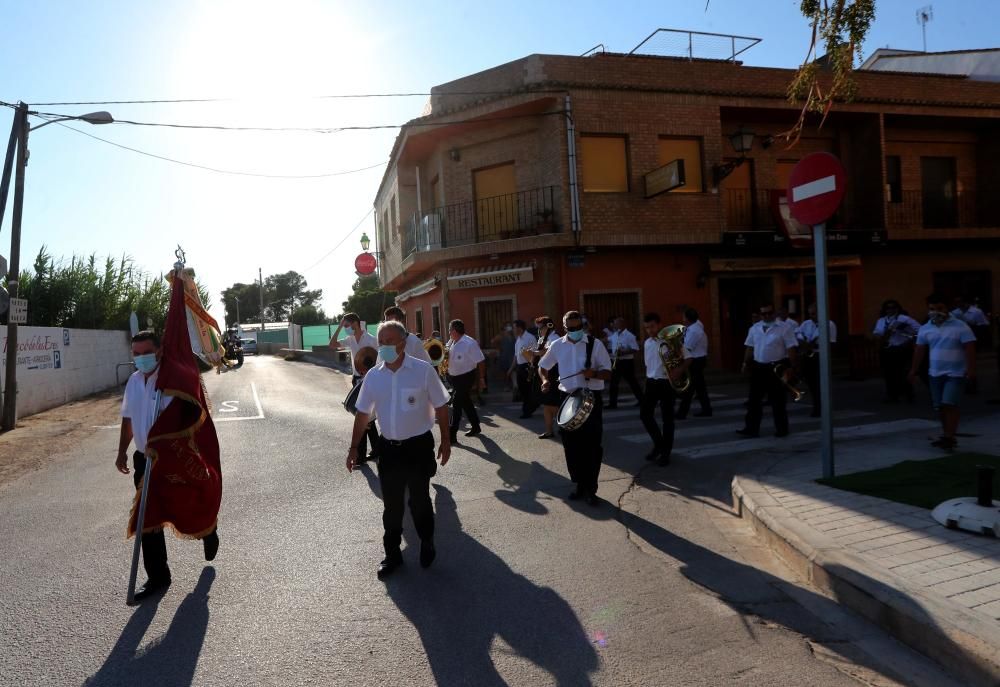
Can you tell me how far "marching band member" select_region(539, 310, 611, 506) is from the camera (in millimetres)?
6074

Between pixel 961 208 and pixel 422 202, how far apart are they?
16.3 metres

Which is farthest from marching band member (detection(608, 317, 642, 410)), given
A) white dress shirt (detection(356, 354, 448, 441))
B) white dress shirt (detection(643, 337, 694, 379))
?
white dress shirt (detection(356, 354, 448, 441))

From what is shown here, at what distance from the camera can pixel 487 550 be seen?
16.1ft

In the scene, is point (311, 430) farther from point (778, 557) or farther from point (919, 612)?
point (919, 612)

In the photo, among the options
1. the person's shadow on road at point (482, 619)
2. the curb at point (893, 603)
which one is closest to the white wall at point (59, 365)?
the person's shadow on road at point (482, 619)

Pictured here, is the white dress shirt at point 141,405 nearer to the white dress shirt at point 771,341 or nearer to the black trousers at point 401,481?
the black trousers at point 401,481

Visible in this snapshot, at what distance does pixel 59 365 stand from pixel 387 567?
1766 centimetres

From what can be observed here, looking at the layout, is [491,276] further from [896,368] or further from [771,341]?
[771,341]

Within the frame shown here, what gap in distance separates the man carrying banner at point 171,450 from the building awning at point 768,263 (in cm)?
1551

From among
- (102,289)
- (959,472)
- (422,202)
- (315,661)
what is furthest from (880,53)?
(102,289)

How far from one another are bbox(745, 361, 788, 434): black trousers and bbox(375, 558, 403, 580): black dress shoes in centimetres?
584

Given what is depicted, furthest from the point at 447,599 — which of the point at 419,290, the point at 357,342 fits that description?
the point at 419,290

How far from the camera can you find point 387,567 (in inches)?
176

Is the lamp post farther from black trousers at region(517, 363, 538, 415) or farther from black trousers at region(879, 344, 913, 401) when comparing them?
black trousers at region(879, 344, 913, 401)
